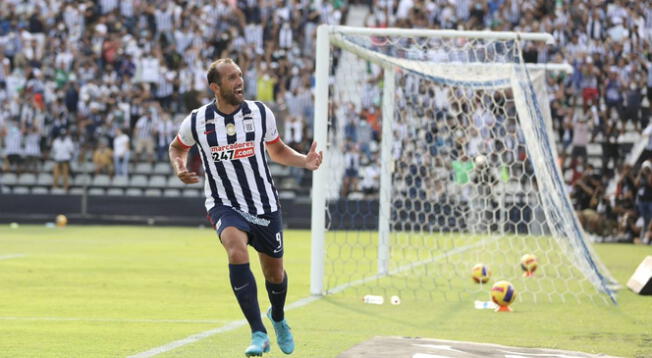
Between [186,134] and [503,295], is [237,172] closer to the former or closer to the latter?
[186,134]

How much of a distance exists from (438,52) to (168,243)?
9.03 m

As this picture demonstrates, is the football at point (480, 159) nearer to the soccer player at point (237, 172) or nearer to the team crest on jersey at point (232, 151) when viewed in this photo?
the soccer player at point (237, 172)

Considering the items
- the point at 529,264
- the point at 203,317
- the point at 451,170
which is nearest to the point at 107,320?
the point at 203,317

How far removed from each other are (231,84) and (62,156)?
2434 cm

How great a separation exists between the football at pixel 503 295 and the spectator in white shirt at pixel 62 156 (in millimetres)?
21660

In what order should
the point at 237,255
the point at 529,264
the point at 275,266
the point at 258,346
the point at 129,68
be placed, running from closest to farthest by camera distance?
1. the point at 258,346
2. the point at 237,255
3. the point at 275,266
4. the point at 529,264
5. the point at 129,68

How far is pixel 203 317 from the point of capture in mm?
10016

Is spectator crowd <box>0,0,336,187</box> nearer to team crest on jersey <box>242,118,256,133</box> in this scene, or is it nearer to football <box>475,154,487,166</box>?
football <box>475,154,487,166</box>

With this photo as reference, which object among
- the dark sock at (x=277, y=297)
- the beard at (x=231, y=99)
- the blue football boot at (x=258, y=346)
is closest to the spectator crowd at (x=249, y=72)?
the dark sock at (x=277, y=297)

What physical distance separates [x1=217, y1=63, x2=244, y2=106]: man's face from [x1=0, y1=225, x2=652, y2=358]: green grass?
182 centimetres

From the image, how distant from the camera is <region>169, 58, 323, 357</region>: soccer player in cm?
729

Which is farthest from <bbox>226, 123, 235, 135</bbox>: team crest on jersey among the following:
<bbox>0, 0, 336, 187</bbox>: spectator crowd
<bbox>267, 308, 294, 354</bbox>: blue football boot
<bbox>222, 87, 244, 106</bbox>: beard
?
<bbox>0, 0, 336, 187</bbox>: spectator crowd

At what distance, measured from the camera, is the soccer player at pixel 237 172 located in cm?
729

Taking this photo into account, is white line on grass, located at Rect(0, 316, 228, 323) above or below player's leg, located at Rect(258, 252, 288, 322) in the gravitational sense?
below
